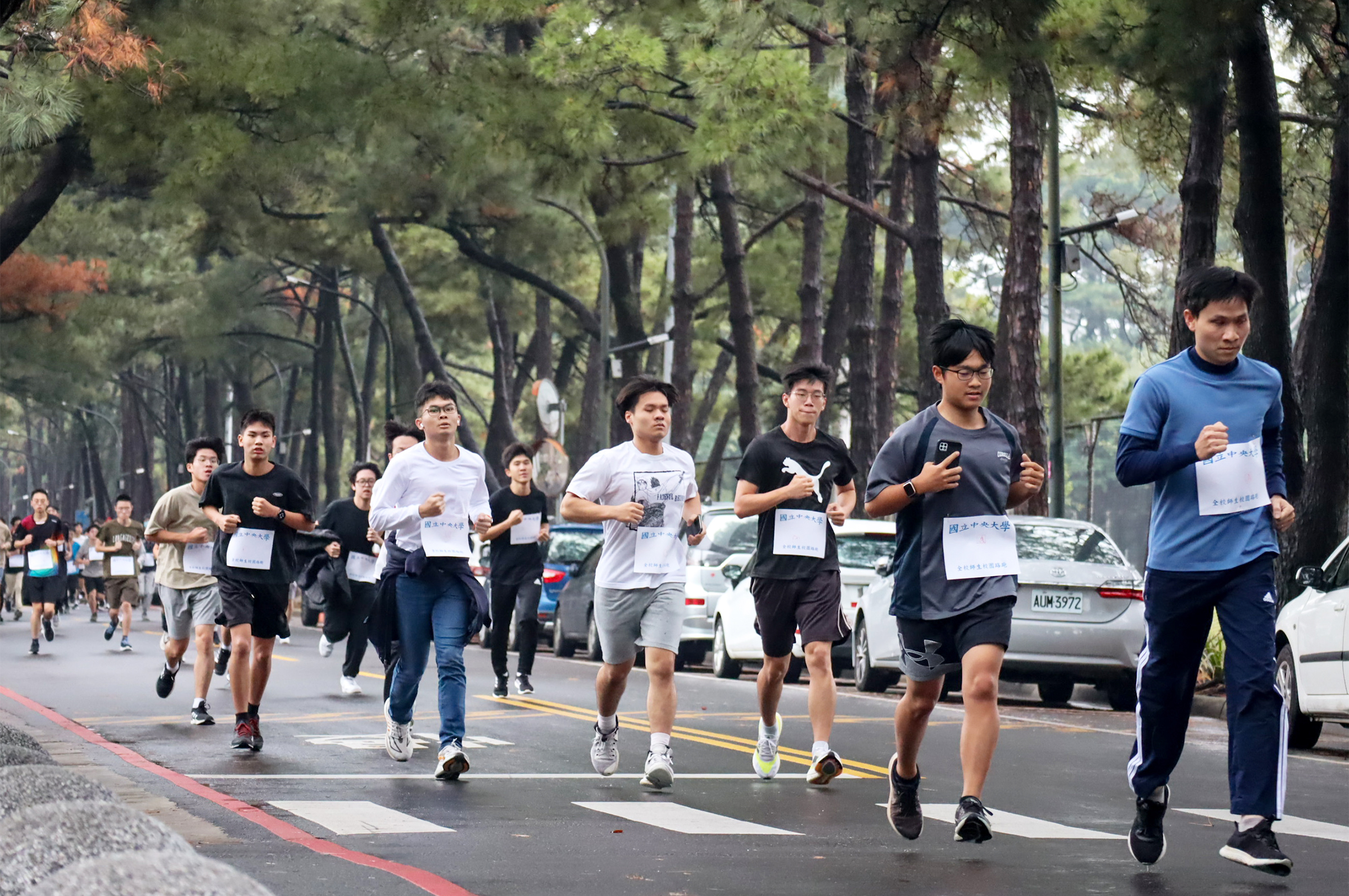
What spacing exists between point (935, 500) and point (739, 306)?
2076cm

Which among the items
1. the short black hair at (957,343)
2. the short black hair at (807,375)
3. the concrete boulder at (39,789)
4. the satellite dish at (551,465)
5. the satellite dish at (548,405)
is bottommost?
the concrete boulder at (39,789)

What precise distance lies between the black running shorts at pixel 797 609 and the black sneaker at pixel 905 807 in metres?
2.47

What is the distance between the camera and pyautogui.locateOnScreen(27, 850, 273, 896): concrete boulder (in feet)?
11.2

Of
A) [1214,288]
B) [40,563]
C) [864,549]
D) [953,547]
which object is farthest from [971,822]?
[40,563]

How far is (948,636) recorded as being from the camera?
305 inches

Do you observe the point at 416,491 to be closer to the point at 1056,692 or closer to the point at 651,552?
the point at 651,552

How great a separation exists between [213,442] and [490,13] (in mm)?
10679

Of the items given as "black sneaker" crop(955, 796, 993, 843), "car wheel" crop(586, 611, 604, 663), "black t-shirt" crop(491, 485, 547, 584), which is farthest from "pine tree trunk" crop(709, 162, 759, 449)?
"black sneaker" crop(955, 796, 993, 843)

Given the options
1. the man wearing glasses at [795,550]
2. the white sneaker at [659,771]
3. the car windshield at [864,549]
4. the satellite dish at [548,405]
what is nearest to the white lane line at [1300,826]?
the man wearing glasses at [795,550]

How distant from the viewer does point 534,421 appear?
55.9 meters

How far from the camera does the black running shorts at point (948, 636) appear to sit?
7613 millimetres

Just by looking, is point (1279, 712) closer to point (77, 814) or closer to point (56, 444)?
point (77, 814)

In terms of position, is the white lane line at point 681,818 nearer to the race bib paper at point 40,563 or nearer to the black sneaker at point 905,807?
Result: the black sneaker at point 905,807

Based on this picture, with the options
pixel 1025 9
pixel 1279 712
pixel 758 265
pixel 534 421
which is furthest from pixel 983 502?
pixel 534 421
